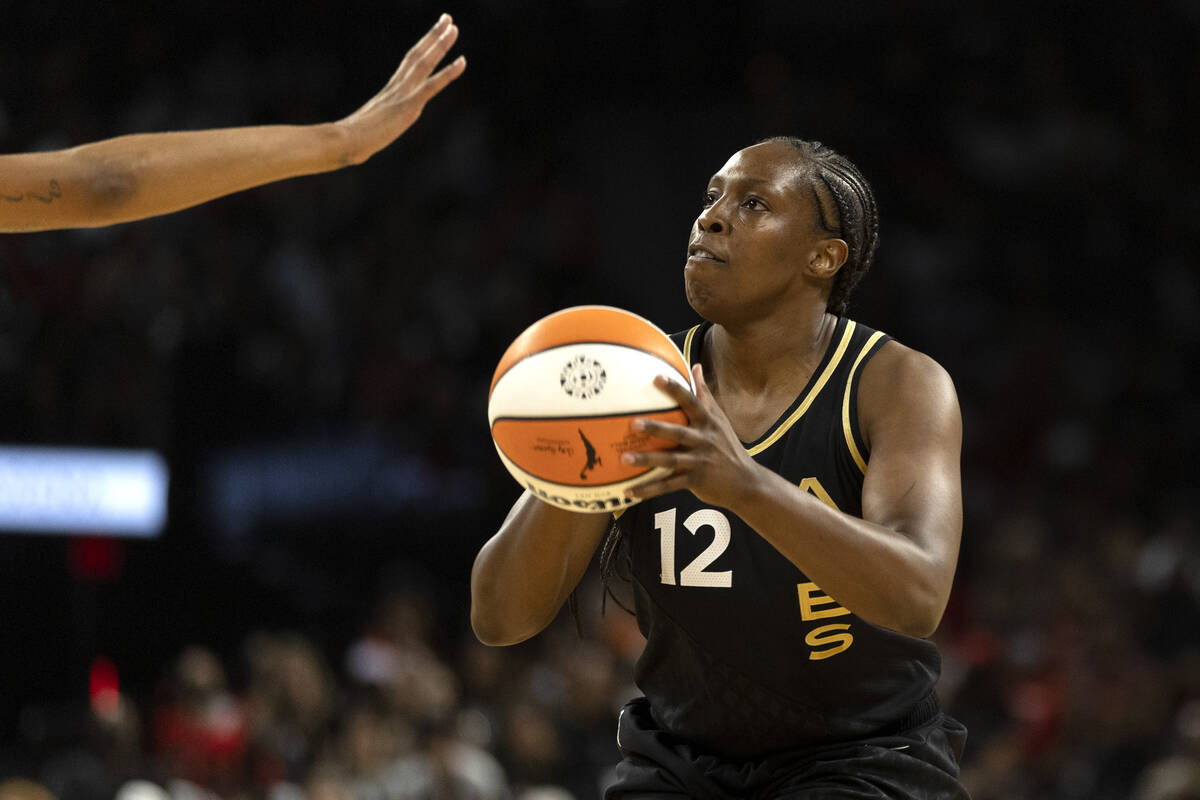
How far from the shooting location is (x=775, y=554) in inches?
117

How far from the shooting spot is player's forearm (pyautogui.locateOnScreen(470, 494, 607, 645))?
3.06m

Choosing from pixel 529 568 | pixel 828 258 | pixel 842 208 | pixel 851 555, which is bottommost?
pixel 529 568

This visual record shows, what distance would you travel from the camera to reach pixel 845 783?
2867mm

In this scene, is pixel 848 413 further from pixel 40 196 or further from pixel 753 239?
pixel 40 196

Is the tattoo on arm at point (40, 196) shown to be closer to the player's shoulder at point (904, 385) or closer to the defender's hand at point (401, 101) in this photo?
the defender's hand at point (401, 101)

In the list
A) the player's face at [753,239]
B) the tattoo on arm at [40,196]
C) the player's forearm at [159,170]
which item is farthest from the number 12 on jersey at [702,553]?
the tattoo on arm at [40,196]

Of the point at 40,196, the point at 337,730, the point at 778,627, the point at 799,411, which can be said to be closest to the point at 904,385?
the point at 799,411

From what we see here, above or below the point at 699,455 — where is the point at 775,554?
below

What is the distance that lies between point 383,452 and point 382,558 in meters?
0.73

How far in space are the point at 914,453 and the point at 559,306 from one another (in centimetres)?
815

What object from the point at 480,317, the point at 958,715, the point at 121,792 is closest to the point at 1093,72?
the point at 480,317

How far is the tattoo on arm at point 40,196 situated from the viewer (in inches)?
98.9

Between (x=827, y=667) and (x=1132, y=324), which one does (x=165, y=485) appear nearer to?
(x=827, y=667)

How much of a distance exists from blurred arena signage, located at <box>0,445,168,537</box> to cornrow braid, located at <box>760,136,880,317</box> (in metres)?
5.36
